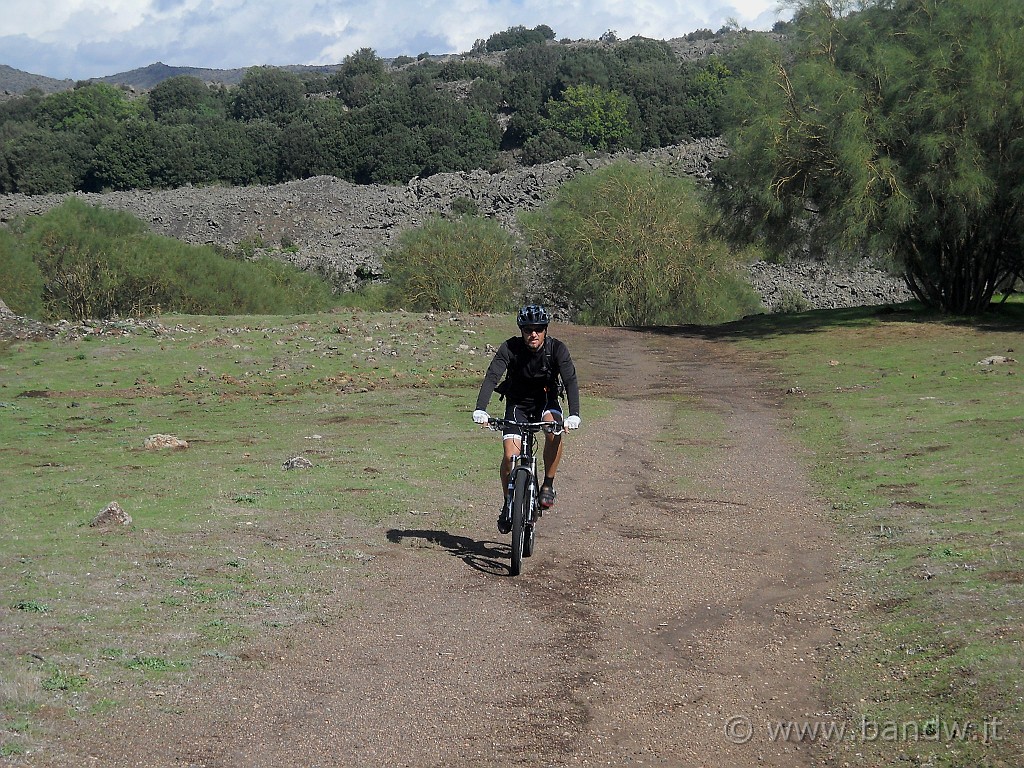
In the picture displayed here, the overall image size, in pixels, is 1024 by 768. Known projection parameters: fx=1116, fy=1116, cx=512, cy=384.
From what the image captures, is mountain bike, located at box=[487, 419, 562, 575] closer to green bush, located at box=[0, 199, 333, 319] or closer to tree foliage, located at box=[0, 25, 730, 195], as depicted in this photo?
green bush, located at box=[0, 199, 333, 319]

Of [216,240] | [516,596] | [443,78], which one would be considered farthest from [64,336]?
[443,78]

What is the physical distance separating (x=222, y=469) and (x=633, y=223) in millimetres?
31689

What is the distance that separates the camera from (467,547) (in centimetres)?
919

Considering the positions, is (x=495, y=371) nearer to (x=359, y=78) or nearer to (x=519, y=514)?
(x=519, y=514)

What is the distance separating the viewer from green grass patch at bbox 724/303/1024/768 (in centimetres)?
543

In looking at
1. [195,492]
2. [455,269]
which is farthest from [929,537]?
[455,269]

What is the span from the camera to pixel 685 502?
11352 millimetres

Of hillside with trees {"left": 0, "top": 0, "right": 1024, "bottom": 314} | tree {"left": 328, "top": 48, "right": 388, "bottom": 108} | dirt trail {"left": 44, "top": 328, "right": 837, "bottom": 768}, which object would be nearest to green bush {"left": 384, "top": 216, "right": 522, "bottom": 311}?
hillside with trees {"left": 0, "top": 0, "right": 1024, "bottom": 314}

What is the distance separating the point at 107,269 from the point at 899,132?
28.2m

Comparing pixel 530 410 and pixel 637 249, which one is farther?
pixel 637 249

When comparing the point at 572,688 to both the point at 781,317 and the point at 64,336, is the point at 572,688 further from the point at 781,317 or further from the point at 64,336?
the point at 781,317

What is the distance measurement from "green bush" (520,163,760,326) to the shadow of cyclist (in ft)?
109

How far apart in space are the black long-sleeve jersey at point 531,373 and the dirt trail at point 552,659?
131 cm

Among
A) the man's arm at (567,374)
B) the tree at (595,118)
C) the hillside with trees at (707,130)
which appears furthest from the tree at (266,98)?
the man's arm at (567,374)
